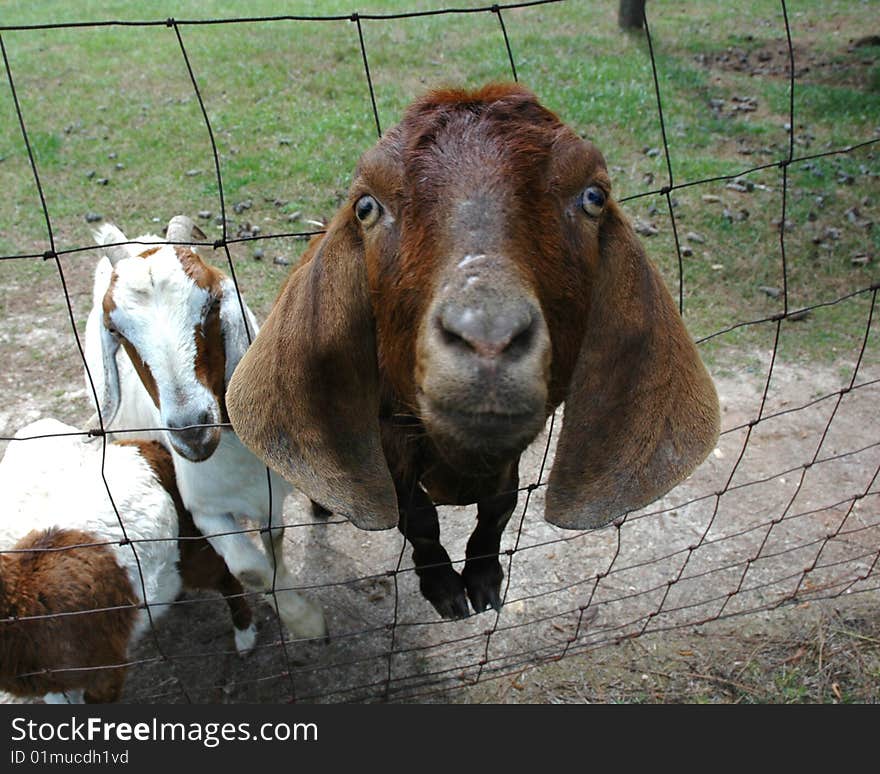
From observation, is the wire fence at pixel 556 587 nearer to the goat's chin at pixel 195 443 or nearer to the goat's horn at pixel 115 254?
the goat's horn at pixel 115 254

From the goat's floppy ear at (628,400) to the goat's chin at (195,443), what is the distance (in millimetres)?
1224

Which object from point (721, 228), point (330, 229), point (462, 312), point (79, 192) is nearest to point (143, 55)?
point (79, 192)

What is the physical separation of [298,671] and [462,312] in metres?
2.30

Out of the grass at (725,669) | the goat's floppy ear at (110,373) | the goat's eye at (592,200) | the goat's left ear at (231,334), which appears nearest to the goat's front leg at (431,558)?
the grass at (725,669)

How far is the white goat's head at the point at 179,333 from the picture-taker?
2779 mm

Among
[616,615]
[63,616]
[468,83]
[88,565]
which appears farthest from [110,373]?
[468,83]

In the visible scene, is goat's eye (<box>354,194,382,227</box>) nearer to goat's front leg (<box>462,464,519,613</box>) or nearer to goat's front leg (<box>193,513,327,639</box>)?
goat's front leg (<box>462,464,519,613</box>)

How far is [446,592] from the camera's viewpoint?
2949mm

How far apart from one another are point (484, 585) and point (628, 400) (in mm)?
1086

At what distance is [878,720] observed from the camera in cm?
297

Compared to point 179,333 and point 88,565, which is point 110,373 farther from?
point 88,565

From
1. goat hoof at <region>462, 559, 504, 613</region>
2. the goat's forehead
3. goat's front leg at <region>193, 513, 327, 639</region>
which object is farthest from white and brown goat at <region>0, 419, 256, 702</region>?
goat hoof at <region>462, 559, 504, 613</region>

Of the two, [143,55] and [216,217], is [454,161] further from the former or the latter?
[143,55]

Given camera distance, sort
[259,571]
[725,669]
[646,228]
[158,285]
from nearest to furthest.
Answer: [158,285], [259,571], [725,669], [646,228]
